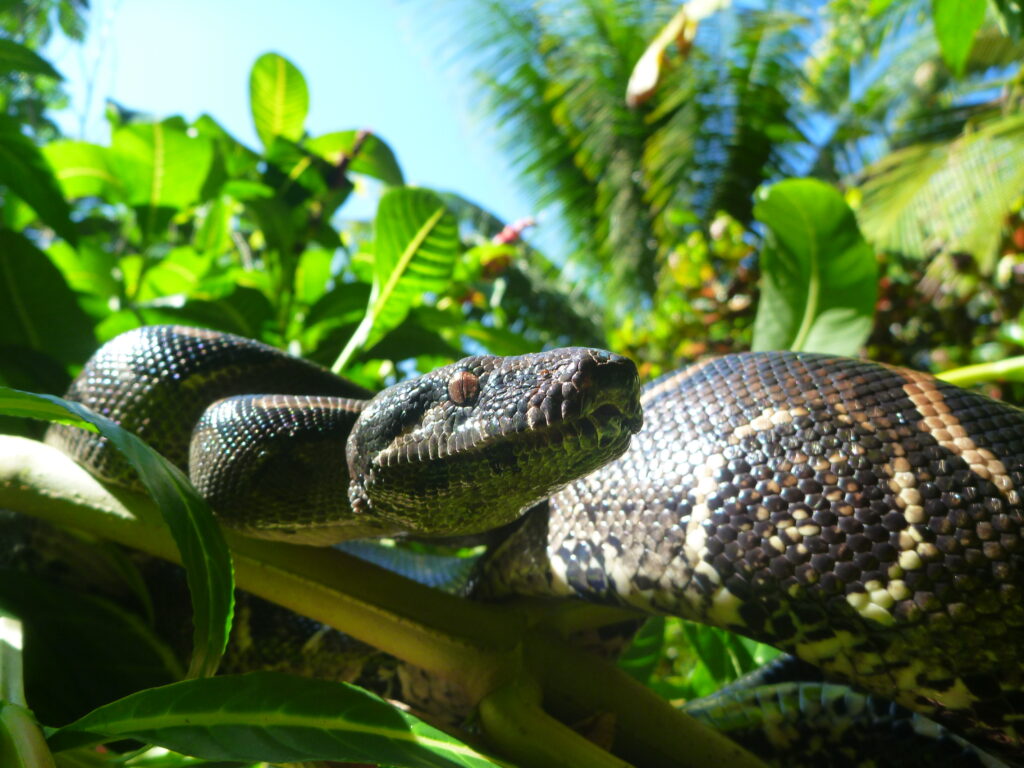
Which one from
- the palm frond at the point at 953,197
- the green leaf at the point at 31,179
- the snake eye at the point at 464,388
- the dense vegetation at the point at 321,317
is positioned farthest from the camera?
the palm frond at the point at 953,197

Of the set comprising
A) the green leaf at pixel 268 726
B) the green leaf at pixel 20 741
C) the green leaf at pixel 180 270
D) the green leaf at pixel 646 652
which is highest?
the green leaf at pixel 180 270

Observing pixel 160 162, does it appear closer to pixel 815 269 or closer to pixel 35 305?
pixel 35 305

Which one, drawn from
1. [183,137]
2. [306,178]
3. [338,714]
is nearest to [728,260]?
[306,178]

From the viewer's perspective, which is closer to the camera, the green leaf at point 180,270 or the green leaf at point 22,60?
the green leaf at point 22,60

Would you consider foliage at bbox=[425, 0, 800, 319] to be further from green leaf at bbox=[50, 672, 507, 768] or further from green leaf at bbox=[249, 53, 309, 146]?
green leaf at bbox=[50, 672, 507, 768]

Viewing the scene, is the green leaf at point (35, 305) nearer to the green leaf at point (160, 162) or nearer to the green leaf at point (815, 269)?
the green leaf at point (160, 162)

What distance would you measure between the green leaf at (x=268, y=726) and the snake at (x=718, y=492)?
32cm

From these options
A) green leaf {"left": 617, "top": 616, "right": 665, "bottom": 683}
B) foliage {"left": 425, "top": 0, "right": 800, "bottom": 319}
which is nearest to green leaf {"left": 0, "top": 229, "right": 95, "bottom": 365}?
green leaf {"left": 617, "top": 616, "right": 665, "bottom": 683}

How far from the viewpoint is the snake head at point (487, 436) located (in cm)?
92

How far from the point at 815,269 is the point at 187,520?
1200 mm

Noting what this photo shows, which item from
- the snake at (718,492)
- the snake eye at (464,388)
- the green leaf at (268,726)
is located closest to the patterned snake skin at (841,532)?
the snake at (718,492)

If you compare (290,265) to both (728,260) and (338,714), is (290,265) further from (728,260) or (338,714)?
(728,260)

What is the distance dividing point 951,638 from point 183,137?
65.2 inches

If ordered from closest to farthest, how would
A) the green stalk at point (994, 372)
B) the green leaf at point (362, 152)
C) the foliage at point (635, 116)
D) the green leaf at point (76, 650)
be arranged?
1. the green leaf at point (76, 650)
2. the green stalk at point (994, 372)
3. the green leaf at point (362, 152)
4. the foliage at point (635, 116)
